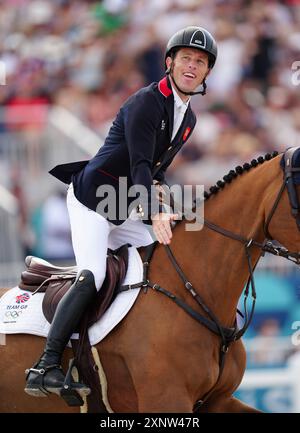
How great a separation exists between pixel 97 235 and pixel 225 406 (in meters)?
1.34

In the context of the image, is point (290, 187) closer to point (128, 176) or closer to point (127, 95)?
point (128, 176)

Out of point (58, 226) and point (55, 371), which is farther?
point (58, 226)

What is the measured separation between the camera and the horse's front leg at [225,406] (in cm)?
526

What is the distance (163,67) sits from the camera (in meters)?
10.4

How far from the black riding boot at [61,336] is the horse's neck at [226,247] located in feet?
1.98

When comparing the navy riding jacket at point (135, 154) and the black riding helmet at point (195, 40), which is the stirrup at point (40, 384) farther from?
the black riding helmet at point (195, 40)

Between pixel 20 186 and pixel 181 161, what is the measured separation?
1.88m

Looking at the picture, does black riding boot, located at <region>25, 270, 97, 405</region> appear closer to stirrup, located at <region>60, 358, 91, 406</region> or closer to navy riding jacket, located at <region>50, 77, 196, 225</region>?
stirrup, located at <region>60, 358, 91, 406</region>

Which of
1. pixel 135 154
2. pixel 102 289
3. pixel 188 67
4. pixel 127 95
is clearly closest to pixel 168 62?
pixel 188 67

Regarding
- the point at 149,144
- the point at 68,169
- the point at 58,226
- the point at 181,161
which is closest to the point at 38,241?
the point at 58,226

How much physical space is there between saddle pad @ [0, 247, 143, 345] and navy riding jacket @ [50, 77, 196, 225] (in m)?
0.33

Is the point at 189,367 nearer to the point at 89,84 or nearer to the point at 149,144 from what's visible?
the point at 149,144
